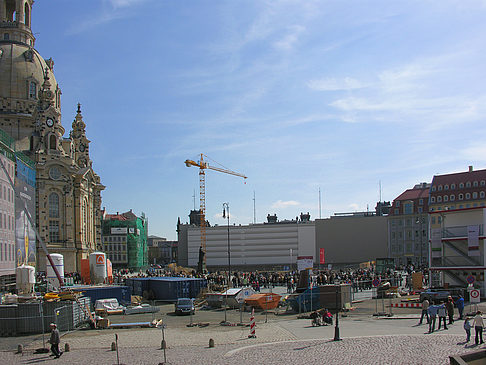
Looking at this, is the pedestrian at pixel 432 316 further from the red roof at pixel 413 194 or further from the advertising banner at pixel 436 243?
the red roof at pixel 413 194

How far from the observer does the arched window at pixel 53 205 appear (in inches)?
3145

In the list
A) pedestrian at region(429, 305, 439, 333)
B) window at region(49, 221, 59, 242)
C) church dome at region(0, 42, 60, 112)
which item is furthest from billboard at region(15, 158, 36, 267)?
pedestrian at region(429, 305, 439, 333)

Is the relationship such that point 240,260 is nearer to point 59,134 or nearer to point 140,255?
point 140,255

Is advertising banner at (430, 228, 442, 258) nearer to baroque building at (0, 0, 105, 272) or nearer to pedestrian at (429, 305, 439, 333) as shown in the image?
pedestrian at (429, 305, 439, 333)

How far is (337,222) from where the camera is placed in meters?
128

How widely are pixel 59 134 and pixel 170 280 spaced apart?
46.6m

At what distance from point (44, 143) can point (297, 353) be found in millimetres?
67013

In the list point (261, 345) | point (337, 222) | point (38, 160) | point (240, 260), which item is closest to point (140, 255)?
point (240, 260)

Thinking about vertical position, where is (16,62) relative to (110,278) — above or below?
above

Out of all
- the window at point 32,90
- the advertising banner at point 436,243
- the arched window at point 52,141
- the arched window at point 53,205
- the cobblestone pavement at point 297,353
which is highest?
the window at point 32,90

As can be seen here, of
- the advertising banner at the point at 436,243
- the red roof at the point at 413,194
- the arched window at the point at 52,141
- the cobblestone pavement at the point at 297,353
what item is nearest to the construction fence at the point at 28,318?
the cobblestone pavement at the point at 297,353

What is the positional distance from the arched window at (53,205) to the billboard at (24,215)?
13.5 metres

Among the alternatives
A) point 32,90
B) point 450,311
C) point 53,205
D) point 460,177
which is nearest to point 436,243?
point 450,311

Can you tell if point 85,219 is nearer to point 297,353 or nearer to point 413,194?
point 413,194
